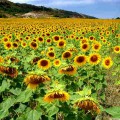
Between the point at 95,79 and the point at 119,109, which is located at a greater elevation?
the point at 119,109

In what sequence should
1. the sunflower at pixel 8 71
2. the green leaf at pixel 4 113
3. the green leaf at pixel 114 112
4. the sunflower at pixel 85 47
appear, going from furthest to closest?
the sunflower at pixel 85 47 < the sunflower at pixel 8 71 < the green leaf at pixel 4 113 < the green leaf at pixel 114 112

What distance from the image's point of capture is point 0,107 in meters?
3.95

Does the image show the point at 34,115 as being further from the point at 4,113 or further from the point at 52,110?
the point at 4,113

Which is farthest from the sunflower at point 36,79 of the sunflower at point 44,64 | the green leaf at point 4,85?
the sunflower at point 44,64

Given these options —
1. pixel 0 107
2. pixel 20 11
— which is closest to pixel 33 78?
pixel 0 107

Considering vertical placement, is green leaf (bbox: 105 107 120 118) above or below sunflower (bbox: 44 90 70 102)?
below

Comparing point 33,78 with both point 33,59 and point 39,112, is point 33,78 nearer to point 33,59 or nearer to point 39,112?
point 39,112

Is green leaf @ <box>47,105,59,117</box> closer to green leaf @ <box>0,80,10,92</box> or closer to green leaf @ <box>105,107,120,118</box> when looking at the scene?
green leaf @ <box>105,107,120,118</box>

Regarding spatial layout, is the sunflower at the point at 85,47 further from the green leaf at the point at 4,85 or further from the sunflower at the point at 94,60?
the green leaf at the point at 4,85

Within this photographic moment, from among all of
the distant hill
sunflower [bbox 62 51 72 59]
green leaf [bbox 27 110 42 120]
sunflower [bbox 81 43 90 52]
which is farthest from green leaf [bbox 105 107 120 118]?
the distant hill

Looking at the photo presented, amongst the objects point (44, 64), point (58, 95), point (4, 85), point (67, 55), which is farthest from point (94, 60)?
point (58, 95)

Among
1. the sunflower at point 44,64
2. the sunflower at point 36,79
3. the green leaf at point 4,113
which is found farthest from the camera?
the sunflower at point 44,64

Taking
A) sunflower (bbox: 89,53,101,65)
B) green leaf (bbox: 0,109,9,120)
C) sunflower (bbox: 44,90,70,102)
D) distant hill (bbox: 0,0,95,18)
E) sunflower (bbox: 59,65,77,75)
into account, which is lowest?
distant hill (bbox: 0,0,95,18)

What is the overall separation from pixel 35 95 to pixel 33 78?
12.6 inches
